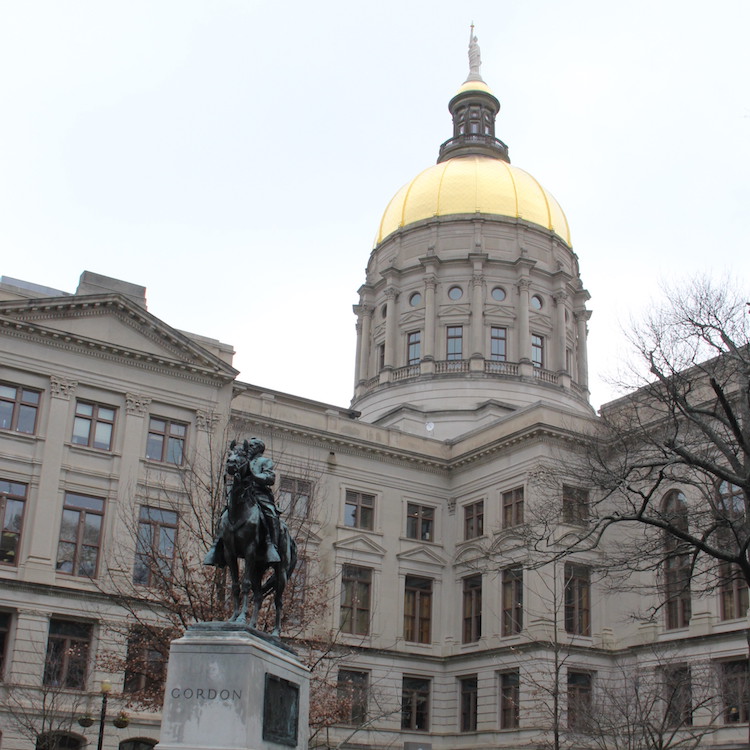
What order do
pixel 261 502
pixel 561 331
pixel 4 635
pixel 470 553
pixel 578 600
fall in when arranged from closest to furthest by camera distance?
pixel 261 502
pixel 4 635
pixel 578 600
pixel 470 553
pixel 561 331

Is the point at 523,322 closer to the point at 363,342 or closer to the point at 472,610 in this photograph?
the point at 363,342

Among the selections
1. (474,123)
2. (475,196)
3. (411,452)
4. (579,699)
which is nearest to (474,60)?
(474,123)

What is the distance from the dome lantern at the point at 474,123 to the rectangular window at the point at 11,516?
45696 millimetres

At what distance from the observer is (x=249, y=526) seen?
15.8m

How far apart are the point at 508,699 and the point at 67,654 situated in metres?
18.7

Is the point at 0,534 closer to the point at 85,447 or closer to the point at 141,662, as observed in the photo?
the point at 85,447

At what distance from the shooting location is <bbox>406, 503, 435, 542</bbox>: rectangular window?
175 feet

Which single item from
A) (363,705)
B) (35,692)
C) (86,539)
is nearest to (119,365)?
(86,539)

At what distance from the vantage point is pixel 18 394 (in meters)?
42.2

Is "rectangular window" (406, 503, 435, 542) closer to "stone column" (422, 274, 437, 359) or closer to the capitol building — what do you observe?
the capitol building

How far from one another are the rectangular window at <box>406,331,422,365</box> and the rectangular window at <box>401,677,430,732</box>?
2220cm

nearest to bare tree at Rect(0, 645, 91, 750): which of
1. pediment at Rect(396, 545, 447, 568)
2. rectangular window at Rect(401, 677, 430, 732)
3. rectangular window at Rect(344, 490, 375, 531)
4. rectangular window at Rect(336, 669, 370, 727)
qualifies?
rectangular window at Rect(336, 669, 370, 727)

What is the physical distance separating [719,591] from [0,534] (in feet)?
92.3

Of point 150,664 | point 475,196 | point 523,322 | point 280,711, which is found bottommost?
point 280,711
